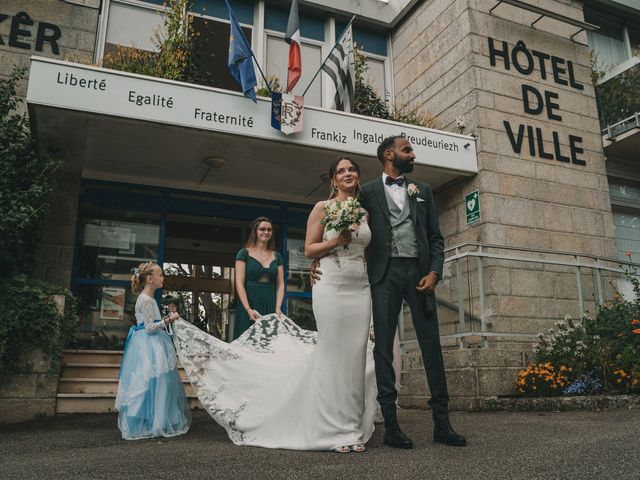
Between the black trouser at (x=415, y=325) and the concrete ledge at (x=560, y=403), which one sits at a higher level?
the black trouser at (x=415, y=325)

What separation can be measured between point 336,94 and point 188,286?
268 inches

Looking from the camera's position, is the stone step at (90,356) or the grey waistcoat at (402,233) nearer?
the grey waistcoat at (402,233)

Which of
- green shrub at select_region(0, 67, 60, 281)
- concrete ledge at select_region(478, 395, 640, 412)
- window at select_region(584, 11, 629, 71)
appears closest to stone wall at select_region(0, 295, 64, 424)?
green shrub at select_region(0, 67, 60, 281)

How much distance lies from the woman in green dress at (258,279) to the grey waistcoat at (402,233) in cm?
178

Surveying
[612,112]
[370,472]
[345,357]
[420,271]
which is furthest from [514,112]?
[370,472]

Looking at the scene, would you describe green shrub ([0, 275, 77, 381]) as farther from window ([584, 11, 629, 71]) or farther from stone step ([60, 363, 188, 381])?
window ([584, 11, 629, 71])

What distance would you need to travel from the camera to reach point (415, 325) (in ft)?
12.5

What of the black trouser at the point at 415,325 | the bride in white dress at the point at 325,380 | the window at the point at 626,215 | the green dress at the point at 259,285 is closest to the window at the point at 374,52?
the window at the point at 626,215

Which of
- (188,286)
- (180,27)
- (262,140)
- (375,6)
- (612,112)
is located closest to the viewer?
(262,140)

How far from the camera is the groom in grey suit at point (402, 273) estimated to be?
368 centimetres

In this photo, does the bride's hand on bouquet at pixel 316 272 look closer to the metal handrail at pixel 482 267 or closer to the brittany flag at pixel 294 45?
the metal handrail at pixel 482 267

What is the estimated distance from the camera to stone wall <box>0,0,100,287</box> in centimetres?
814

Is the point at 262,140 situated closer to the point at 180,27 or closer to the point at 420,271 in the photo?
the point at 180,27

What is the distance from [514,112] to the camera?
30.9 feet
